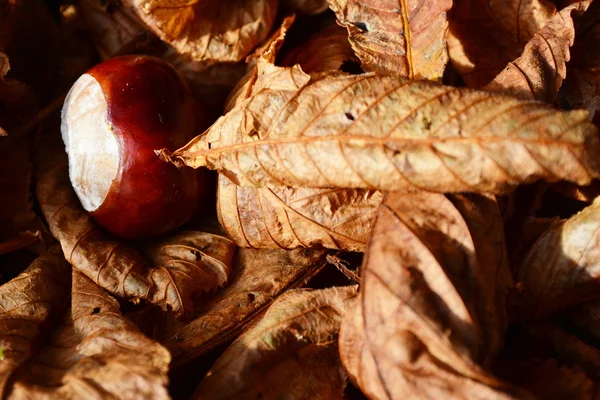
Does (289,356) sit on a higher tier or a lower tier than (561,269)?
lower

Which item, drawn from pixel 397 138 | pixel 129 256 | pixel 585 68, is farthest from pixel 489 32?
pixel 129 256

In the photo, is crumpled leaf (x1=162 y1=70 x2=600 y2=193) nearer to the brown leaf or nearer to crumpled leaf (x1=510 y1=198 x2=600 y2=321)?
crumpled leaf (x1=510 y1=198 x2=600 y2=321)

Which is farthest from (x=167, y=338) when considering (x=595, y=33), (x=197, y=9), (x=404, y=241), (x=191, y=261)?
(x=595, y=33)

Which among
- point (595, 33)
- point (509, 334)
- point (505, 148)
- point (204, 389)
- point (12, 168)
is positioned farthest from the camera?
point (12, 168)

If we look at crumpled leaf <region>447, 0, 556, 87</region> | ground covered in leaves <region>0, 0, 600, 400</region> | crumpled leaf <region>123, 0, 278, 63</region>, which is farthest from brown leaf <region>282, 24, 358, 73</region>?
crumpled leaf <region>447, 0, 556, 87</region>

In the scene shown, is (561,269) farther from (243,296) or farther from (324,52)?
(324,52)

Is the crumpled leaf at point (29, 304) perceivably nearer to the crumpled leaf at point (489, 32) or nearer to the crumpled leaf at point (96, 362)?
the crumpled leaf at point (96, 362)

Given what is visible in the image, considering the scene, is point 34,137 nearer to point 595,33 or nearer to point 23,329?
point 23,329
